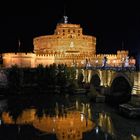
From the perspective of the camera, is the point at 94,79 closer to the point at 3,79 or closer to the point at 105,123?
the point at 3,79

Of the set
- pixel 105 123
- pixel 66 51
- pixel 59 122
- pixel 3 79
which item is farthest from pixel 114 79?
pixel 66 51

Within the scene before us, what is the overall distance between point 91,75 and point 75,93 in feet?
13.9

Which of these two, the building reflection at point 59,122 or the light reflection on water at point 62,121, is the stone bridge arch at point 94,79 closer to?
the light reflection on water at point 62,121

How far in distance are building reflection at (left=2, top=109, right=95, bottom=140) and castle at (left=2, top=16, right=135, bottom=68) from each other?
3787 centimetres

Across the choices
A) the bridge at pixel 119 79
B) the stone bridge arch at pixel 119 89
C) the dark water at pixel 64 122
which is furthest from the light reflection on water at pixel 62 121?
the bridge at pixel 119 79

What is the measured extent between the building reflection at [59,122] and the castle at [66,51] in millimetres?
37873

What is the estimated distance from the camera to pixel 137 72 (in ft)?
105

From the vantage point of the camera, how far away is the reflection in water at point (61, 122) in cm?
2675

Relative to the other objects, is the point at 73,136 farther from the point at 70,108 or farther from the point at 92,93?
the point at 92,93

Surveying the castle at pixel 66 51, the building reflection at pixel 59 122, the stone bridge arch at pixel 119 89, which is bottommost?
the building reflection at pixel 59 122

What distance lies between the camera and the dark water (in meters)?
25.5

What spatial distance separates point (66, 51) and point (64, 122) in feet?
169

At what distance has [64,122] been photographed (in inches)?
1193

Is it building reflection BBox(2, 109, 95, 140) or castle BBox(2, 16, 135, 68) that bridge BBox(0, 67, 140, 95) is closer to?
building reflection BBox(2, 109, 95, 140)
